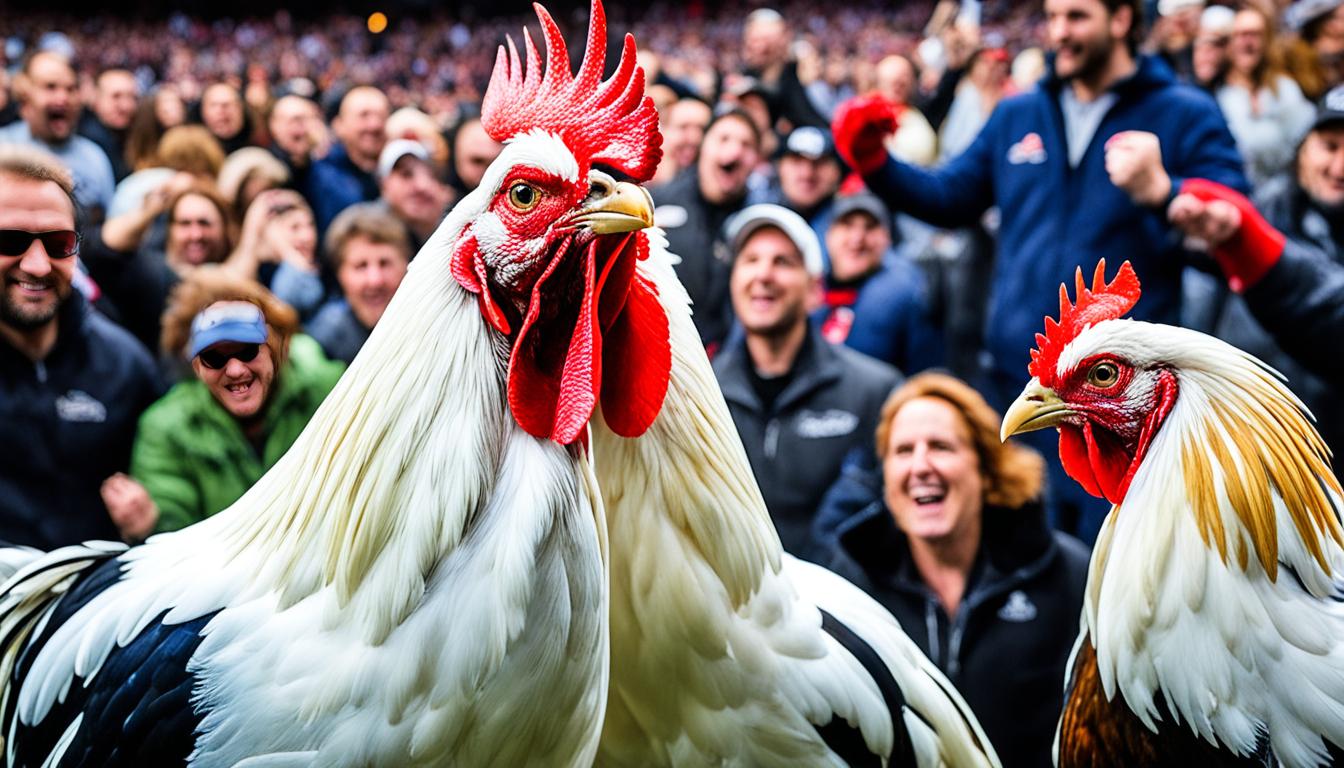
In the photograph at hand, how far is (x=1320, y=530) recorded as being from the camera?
268cm

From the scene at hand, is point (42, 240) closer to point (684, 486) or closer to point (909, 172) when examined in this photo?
point (684, 486)

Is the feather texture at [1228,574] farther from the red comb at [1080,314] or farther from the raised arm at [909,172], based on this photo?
the raised arm at [909,172]

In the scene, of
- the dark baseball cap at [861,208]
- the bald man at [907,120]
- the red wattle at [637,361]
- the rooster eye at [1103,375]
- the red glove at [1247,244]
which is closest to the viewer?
the red wattle at [637,361]

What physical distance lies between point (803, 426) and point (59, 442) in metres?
2.47

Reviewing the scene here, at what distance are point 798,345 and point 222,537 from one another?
2.71 meters

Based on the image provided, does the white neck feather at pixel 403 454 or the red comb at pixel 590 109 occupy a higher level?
the red comb at pixel 590 109

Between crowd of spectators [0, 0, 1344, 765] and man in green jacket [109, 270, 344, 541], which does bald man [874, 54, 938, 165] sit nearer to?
crowd of spectators [0, 0, 1344, 765]

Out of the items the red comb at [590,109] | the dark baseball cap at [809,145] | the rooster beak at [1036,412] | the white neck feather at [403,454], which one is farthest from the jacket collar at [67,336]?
the dark baseball cap at [809,145]

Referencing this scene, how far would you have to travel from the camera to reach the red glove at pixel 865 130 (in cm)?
474

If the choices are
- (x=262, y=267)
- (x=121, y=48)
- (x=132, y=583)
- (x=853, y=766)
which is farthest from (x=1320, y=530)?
(x=121, y=48)

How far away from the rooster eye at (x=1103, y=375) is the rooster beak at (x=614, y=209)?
3.63ft

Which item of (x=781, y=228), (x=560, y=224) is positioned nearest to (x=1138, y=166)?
(x=781, y=228)

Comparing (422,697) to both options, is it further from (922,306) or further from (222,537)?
(922,306)

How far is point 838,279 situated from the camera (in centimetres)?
645
